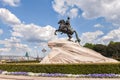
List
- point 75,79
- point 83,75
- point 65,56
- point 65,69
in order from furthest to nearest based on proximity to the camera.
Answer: point 65,56 → point 65,69 → point 83,75 → point 75,79

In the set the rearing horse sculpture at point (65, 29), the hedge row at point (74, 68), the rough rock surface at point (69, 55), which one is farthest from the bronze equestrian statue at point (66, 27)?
the hedge row at point (74, 68)

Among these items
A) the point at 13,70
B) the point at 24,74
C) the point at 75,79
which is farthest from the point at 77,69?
the point at 13,70

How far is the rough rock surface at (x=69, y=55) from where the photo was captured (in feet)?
101

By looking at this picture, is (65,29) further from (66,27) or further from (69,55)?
(69,55)

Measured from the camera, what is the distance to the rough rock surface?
101 ft

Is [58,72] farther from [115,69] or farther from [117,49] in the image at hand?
[117,49]

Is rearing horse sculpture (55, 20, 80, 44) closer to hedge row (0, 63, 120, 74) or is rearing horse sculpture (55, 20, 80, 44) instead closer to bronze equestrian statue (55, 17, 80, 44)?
bronze equestrian statue (55, 17, 80, 44)

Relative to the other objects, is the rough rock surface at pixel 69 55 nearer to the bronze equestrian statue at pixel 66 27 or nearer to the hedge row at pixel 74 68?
the bronze equestrian statue at pixel 66 27

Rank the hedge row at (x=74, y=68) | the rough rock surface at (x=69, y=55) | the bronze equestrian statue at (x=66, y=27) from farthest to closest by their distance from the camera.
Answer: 1. the bronze equestrian statue at (x=66, y=27)
2. the rough rock surface at (x=69, y=55)
3. the hedge row at (x=74, y=68)

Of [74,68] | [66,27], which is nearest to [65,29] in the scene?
[66,27]

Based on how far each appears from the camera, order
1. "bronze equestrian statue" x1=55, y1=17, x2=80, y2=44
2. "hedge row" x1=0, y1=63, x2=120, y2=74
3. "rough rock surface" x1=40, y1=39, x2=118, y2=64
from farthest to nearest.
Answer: "bronze equestrian statue" x1=55, y1=17, x2=80, y2=44
"rough rock surface" x1=40, y1=39, x2=118, y2=64
"hedge row" x1=0, y1=63, x2=120, y2=74

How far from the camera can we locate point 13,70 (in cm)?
2594

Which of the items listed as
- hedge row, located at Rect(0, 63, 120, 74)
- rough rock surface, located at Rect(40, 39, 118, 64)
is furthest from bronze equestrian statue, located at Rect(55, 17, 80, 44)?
hedge row, located at Rect(0, 63, 120, 74)

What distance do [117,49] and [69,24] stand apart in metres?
58.7
